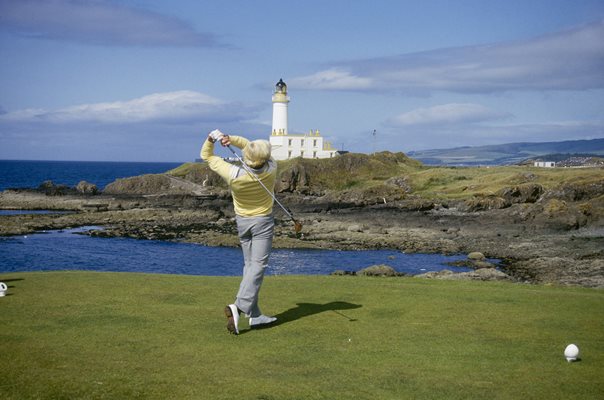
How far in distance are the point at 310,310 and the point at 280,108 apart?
112m

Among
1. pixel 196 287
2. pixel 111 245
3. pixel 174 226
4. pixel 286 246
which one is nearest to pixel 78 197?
pixel 174 226

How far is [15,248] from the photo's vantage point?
53.5 m

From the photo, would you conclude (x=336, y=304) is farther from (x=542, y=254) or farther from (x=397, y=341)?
(x=542, y=254)

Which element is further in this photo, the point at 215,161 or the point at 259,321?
the point at 215,161

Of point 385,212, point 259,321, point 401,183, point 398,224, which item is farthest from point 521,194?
point 259,321

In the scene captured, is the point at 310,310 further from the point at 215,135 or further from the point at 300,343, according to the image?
the point at 215,135

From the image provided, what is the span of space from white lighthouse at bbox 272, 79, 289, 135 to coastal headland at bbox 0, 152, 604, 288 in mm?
12619

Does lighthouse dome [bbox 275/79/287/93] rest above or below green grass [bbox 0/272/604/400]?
above

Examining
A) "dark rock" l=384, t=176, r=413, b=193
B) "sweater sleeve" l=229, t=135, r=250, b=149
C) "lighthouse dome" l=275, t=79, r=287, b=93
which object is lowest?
"dark rock" l=384, t=176, r=413, b=193

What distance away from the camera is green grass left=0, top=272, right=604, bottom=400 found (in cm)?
820

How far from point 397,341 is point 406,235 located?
51.2m

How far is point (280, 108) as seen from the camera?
123m

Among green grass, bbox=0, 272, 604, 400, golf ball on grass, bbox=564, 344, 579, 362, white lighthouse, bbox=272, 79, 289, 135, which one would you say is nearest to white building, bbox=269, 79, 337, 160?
white lighthouse, bbox=272, 79, 289, 135

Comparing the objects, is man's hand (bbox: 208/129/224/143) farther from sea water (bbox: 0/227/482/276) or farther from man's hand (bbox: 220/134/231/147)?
sea water (bbox: 0/227/482/276)
